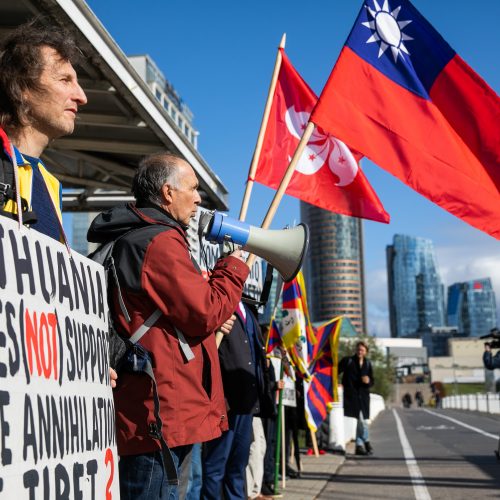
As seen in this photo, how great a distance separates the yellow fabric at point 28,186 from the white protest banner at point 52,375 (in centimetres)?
17

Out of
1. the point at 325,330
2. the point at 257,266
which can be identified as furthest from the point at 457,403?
the point at 257,266

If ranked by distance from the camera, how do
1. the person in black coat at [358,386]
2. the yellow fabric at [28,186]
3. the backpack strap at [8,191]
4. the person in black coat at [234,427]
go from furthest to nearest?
1. the person in black coat at [358,386]
2. the person in black coat at [234,427]
3. the yellow fabric at [28,186]
4. the backpack strap at [8,191]

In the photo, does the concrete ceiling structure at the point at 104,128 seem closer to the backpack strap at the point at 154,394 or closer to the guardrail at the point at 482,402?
the backpack strap at the point at 154,394

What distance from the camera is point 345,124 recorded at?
629 cm

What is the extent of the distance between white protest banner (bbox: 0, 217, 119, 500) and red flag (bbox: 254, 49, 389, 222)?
496cm

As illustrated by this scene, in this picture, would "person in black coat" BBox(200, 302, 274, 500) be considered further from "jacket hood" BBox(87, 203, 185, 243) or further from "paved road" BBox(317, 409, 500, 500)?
"paved road" BBox(317, 409, 500, 500)

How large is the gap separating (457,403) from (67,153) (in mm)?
58552

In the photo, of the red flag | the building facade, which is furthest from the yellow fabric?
the building facade

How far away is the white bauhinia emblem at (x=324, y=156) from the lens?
291 inches

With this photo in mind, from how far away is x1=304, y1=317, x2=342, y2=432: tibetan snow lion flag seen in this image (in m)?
10.8

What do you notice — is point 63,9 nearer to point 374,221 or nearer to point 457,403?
point 374,221

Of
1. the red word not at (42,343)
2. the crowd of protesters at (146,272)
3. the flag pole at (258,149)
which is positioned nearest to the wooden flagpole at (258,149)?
the flag pole at (258,149)

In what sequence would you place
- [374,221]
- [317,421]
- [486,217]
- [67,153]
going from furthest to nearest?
1. [317,421]
2. [67,153]
3. [374,221]
4. [486,217]

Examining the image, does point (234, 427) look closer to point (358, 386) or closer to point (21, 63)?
point (21, 63)
